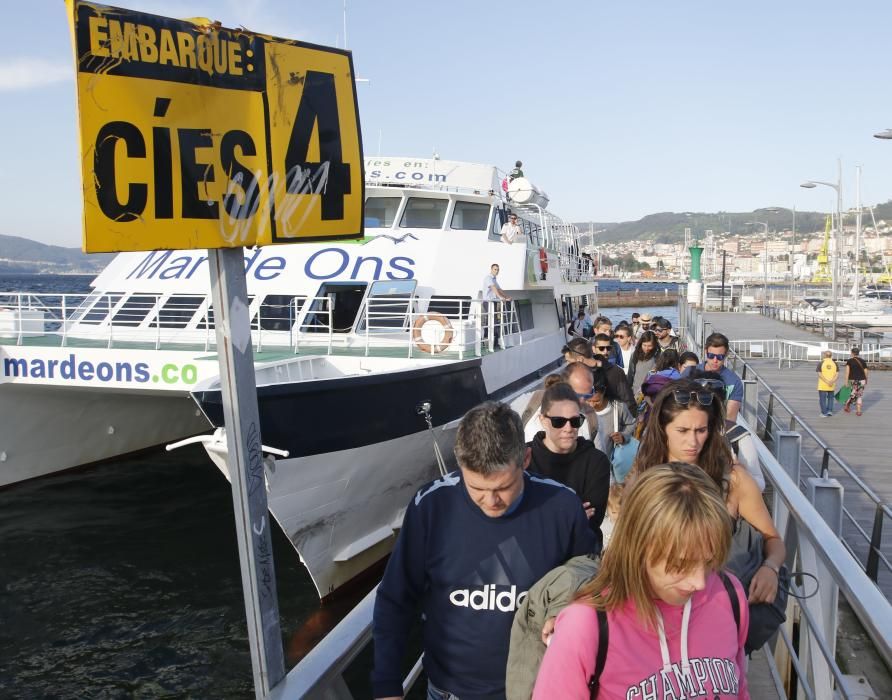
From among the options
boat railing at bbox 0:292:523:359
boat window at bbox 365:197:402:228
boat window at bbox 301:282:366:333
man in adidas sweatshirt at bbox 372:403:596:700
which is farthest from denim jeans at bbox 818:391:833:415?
man in adidas sweatshirt at bbox 372:403:596:700

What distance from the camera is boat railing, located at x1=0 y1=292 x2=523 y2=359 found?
10.1 metres

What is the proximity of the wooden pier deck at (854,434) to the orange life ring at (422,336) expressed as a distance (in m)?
4.54

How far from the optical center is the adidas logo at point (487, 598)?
7.94ft

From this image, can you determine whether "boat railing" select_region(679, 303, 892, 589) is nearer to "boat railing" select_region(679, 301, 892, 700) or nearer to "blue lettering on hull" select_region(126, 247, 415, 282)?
"boat railing" select_region(679, 301, 892, 700)

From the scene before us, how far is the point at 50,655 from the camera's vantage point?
8148mm

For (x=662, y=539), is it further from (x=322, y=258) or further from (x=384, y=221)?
(x=384, y=221)

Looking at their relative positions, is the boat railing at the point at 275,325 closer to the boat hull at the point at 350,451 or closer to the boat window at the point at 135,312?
the boat window at the point at 135,312

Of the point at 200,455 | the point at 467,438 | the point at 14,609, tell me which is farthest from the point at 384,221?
the point at 467,438

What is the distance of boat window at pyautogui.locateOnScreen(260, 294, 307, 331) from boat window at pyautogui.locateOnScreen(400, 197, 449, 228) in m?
2.50

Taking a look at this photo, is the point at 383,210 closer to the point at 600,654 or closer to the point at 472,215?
the point at 472,215

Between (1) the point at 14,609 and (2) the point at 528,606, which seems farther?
(1) the point at 14,609

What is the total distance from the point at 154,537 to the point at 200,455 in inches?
162

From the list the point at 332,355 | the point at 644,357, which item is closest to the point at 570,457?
the point at 644,357

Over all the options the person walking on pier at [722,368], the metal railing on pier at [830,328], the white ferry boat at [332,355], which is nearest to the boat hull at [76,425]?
the white ferry boat at [332,355]
